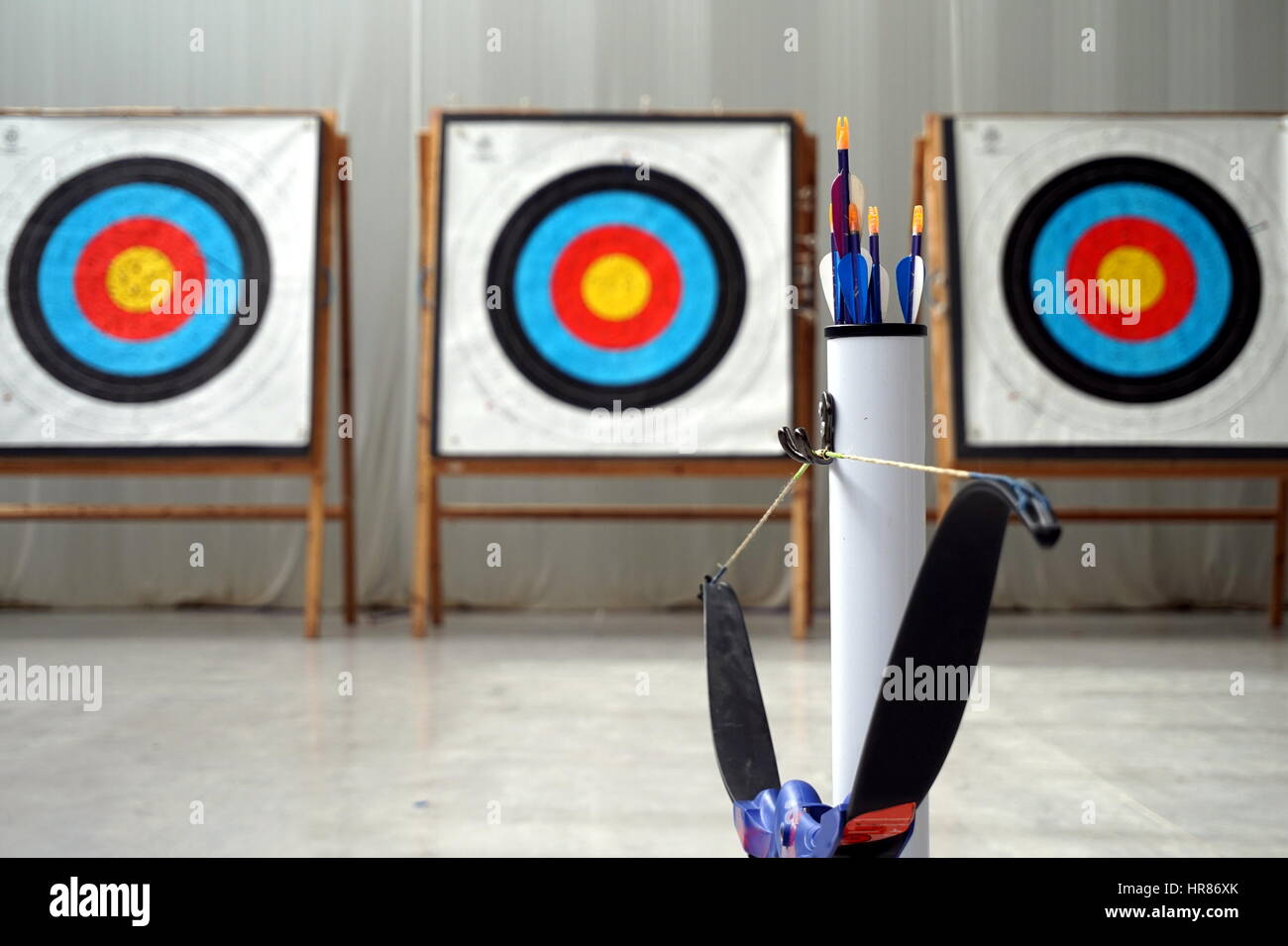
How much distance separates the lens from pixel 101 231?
331 centimetres

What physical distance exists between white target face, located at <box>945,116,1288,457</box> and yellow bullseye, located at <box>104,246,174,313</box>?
1947 mm

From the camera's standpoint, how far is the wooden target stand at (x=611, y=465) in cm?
313

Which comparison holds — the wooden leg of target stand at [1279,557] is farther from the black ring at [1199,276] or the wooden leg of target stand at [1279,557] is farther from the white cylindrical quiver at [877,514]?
the white cylindrical quiver at [877,514]

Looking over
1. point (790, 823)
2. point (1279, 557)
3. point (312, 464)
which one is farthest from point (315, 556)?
point (1279, 557)

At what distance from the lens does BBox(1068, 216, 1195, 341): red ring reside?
324 centimetres

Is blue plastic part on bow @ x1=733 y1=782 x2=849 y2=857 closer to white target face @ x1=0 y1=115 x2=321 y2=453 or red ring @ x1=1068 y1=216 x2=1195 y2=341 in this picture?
white target face @ x1=0 y1=115 x2=321 y2=453

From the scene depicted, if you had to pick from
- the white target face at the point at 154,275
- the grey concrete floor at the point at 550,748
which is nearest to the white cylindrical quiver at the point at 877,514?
the grey concrete floor at the point at 550,748

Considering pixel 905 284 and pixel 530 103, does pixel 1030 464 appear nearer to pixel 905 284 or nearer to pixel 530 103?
pixel 530 103

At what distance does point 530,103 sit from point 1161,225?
177 cm

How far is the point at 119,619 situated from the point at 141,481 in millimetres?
457

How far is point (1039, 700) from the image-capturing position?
231 centimetres

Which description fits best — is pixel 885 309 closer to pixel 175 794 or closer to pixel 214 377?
pixel 175 794

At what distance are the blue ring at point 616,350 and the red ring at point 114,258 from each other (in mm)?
828

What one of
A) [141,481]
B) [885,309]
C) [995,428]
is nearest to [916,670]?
[885,309]
